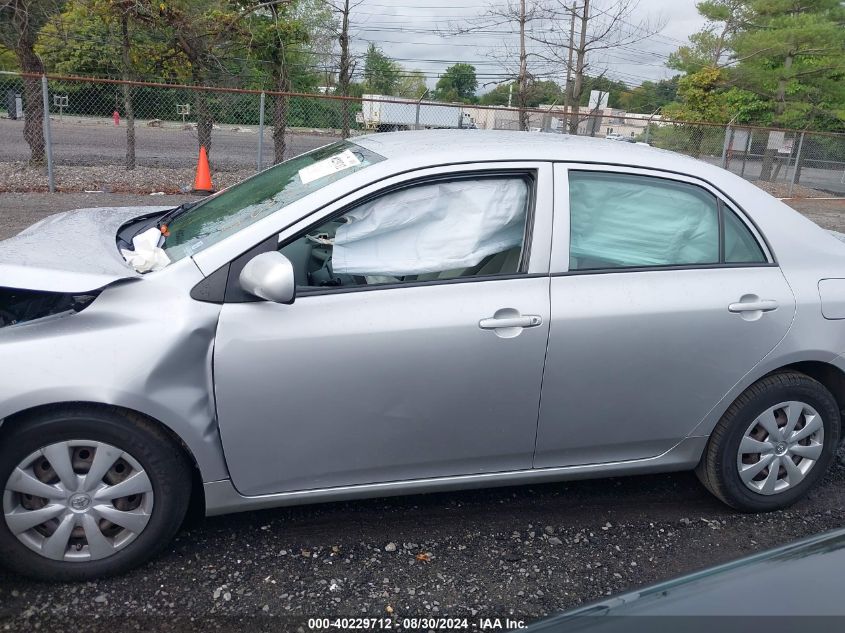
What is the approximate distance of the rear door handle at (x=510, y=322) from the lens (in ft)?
9.85

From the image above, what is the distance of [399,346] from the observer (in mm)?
2922

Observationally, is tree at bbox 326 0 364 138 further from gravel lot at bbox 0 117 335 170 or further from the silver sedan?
the silver sedan

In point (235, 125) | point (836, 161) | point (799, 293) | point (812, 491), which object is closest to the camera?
point (799, 293)

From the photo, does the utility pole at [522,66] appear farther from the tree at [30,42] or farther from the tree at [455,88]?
the tree at [455,88]

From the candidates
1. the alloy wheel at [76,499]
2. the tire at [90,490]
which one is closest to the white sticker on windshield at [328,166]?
the tire at [90,490]

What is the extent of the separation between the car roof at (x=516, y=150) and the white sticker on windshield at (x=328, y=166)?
0.12 metres

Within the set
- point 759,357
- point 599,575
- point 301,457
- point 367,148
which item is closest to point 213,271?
point 301,457

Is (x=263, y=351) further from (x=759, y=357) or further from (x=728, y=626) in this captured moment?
(x=759, y=357)

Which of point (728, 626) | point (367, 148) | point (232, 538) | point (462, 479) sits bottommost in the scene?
point (232, 538)

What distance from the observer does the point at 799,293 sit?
344cm

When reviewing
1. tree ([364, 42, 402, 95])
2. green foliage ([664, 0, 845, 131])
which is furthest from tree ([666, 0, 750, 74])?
tree ([364, 42, 402, 95])

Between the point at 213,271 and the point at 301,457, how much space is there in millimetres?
795

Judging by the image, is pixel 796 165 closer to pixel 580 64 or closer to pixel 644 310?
pixel 580 64

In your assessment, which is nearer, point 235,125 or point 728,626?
point 728,626
